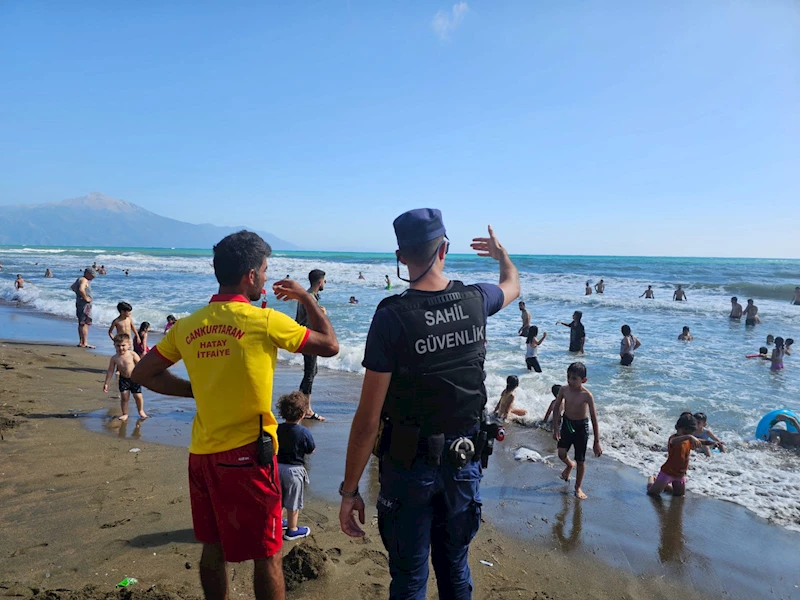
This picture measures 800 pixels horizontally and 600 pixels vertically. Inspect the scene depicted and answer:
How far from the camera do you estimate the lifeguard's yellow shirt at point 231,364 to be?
235cm

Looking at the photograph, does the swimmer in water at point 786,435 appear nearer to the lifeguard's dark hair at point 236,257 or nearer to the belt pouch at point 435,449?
the belt pouch at point 435,449

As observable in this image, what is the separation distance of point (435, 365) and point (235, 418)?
97 cm

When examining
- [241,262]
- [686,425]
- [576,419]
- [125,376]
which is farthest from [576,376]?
[125,376]

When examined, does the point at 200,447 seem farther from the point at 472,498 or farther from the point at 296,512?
the point at 296,512

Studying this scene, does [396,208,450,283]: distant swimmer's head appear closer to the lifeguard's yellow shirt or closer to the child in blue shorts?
the lifeguard's yellow shirt

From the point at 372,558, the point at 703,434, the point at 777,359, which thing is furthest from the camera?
the point at 777,359

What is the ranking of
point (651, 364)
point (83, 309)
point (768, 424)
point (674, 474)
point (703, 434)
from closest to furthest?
point (674, 474), point (703, 434), point (768, 424), point (651, 364), point (83, 309)

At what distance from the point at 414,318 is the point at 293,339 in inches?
26.3

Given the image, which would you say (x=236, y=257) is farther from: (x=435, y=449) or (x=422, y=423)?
(x=435, y=449)

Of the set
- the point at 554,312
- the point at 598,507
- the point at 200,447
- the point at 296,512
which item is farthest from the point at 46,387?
the point at 554,312

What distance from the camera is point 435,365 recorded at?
2141 millimetres

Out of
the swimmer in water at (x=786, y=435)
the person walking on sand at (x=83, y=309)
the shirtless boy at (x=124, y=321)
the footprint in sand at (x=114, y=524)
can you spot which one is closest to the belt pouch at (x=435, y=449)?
the footprint in sand at (x=114, y=524)

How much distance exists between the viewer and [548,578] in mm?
3900

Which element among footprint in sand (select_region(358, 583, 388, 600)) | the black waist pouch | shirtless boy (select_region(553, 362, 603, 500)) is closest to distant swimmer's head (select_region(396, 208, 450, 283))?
the black waist pouch
